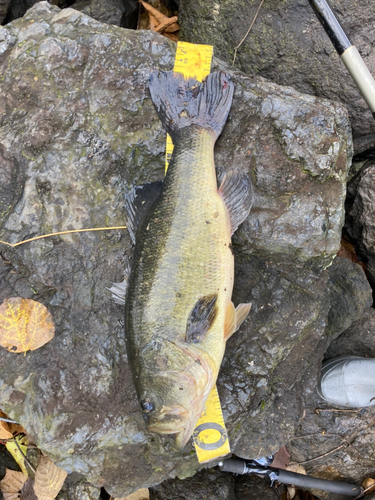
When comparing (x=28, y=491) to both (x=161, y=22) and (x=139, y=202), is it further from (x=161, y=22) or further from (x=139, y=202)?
(x=161, y=22)

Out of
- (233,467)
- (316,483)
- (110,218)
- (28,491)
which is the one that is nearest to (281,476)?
(316,483)

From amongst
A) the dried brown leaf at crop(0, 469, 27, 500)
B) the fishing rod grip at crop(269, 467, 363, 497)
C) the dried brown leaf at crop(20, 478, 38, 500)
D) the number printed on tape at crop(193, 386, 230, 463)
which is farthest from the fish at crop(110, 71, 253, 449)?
the dried brown leaf at crop(0, 469, 27, 500)

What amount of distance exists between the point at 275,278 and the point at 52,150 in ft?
7.81

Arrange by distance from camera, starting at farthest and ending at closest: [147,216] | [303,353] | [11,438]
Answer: [11,438]
[303,353]
[147,216]

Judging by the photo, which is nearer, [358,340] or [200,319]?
[200,319]

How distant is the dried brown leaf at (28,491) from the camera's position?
14.2ft

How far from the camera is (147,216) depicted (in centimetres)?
314

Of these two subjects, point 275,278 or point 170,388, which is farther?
point 275,278

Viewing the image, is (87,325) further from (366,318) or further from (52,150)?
(366,318)

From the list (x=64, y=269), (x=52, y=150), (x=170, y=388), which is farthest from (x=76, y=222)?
(x=170, y=388)

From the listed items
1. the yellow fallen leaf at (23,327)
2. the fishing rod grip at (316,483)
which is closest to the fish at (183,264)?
the yellow fallen leaf at (23,327)

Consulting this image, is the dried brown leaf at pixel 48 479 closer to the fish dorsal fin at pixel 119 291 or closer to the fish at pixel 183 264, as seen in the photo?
the fish at pixel 183 264

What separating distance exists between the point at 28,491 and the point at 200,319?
3.32 meters

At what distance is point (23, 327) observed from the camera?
11.2 feet
